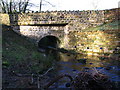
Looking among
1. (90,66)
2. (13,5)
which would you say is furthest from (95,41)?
(13,5)

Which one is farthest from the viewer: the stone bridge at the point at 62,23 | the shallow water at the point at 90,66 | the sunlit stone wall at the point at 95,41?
the stone bridge at the point at 62,23

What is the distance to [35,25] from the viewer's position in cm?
1162

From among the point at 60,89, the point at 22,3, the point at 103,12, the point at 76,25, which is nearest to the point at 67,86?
the point at 60,89

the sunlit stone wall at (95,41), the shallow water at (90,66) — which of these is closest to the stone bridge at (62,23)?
the sunlit stone wall at (95,41)

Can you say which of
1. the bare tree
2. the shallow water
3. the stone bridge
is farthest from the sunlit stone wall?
the bare tree

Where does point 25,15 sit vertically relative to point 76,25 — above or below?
above

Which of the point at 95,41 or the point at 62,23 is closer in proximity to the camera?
the point at 95,41

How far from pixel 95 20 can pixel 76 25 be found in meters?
1.81

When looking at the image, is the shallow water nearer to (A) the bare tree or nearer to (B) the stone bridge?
(B) the stone bridge

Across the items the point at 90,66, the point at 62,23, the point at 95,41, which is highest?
the point at 62,23

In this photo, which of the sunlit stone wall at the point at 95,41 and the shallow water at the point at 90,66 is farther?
the sunlit stone wall at the point at 95,41

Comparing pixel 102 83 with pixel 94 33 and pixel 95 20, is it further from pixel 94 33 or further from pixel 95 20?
pixel 95 20

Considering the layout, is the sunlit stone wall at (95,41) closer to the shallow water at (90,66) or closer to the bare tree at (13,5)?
the shallow water at (90,66)

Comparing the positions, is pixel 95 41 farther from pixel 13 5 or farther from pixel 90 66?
pixel 13 5
